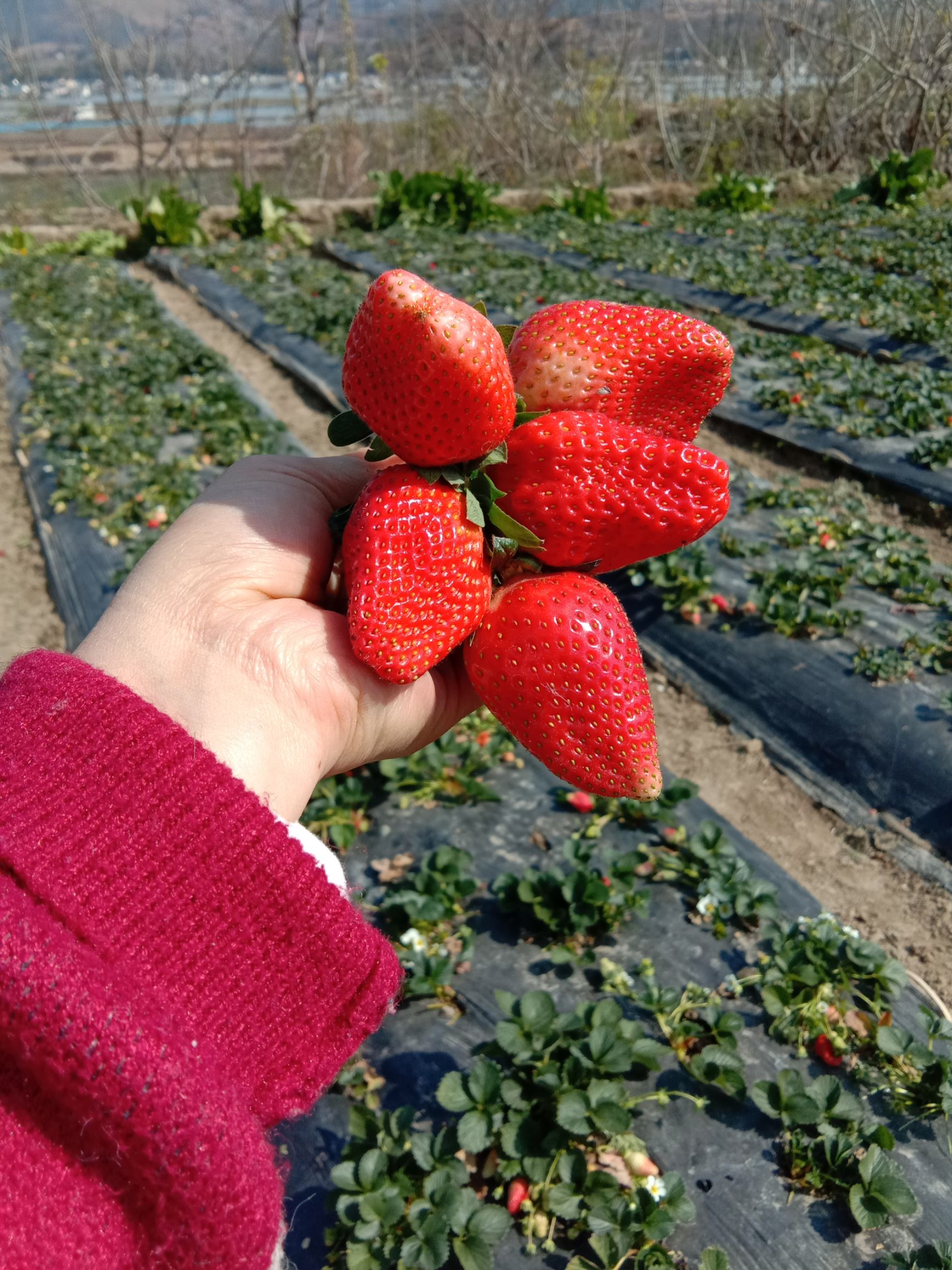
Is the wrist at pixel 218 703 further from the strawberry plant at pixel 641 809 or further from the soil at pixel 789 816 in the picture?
the soil at pixel 789 816

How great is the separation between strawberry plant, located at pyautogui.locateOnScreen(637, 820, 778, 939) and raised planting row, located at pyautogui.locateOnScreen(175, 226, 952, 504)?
12.2 ft

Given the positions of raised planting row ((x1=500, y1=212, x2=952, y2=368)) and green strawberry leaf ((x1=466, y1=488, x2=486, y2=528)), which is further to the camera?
raised planting row ((x1=500, y1=212, x2=952, y2=368))

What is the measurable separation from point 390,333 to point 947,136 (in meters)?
20.9

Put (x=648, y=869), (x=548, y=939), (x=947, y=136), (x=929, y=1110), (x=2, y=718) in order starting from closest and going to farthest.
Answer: (x=2, y=718) → (x=929, y=1110) → (x=548, y=939) → (x=648, y=869) → (x=947, y=136)

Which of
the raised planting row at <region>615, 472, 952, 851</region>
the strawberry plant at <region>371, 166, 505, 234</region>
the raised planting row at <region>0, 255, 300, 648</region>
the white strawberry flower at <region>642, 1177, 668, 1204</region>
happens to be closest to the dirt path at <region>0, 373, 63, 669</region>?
the raised planting row at <region>0, 255, 300, 648</region>

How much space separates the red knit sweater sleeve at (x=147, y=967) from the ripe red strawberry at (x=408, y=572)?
0.32 m

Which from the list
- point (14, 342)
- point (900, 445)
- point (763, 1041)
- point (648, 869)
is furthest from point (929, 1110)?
point (14, 342)

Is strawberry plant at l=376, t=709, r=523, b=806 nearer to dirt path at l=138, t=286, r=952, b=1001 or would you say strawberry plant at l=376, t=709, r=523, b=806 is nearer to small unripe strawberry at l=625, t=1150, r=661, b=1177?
dirt path at l=138, t=286, r=952, b=1001

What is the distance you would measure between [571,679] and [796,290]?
10213mm

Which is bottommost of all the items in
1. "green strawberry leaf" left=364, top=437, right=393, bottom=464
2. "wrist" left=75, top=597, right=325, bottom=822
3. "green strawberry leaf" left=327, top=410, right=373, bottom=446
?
"wrist" left=75, top=597, right=325, bottom=822

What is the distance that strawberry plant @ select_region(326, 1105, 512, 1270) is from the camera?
208 centimetres

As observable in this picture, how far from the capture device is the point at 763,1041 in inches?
106

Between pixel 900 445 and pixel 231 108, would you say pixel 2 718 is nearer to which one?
pixel 900 445

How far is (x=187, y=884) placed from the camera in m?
1.06
